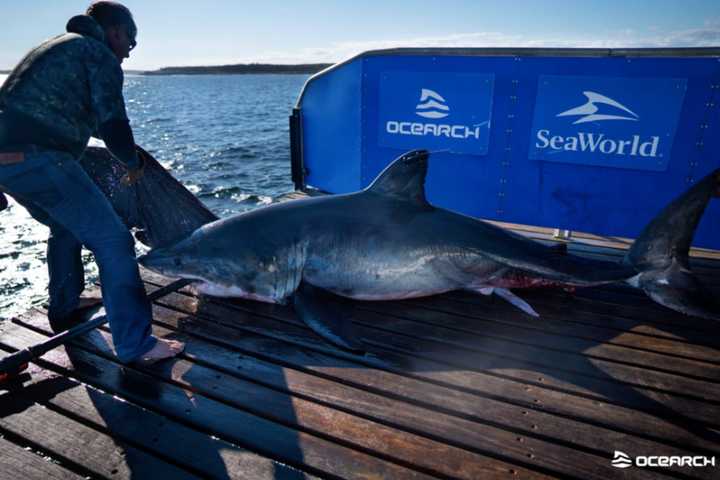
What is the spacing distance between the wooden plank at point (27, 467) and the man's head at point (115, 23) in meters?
3.28

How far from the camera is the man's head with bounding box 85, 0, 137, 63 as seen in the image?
4160 mm

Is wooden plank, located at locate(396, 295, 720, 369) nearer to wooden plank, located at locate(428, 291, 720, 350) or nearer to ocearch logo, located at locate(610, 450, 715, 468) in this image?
wooden plank, located at locate(428, 291, 720, 350)

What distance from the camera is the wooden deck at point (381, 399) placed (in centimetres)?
Answer: 313

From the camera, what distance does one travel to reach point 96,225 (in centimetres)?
393

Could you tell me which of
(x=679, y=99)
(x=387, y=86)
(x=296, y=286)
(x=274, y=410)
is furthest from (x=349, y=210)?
(x=679, y=99)

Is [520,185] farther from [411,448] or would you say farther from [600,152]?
[411,448]

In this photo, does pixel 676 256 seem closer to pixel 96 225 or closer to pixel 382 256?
pixel 382 256

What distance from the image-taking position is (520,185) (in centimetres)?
758

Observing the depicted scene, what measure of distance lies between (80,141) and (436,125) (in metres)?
5.43

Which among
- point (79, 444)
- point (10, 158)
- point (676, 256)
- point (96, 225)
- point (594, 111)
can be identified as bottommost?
point (79, 444)

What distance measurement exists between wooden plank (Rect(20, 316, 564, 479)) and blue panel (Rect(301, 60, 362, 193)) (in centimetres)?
561

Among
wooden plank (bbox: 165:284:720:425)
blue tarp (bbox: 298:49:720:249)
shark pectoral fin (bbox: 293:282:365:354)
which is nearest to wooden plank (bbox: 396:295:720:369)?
wooden plank (bbox: 165:284:720:425)

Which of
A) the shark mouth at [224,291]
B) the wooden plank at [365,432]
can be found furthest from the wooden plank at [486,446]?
the shark mouth at [224,291]

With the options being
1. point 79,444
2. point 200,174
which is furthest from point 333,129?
point 200,174
